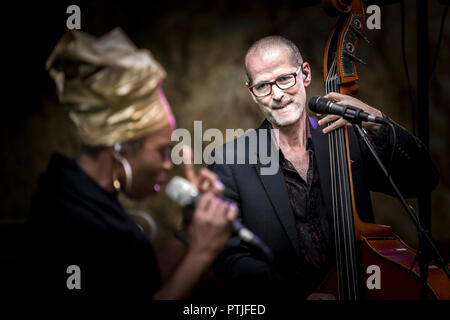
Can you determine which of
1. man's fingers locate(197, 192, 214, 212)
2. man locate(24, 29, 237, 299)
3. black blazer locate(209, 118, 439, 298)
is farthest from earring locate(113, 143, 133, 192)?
black blazer locate(209, 118, 439, 298)

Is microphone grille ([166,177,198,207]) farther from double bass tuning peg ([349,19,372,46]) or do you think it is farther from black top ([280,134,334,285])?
double bass tuning peg ([349,19,372,46])

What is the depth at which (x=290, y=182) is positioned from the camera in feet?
7.06

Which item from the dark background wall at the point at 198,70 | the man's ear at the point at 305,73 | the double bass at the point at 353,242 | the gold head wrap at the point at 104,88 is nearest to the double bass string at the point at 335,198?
the double bass at the point at 353,242

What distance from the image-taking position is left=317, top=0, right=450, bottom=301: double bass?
6.09 feet

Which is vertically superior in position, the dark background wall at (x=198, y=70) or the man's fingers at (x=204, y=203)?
the dark background wall at (x=198, y=70)

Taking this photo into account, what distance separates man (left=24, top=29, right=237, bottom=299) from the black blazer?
57 centimetres

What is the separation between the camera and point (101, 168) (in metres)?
1.51

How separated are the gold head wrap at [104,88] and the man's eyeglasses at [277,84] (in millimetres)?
690

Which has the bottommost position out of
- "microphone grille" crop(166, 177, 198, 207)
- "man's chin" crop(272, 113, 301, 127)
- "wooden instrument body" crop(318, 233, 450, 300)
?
"wooden instrument body" crop(318, 233, 450, 300)

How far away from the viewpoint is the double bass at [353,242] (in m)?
1.86

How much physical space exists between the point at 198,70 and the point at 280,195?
1810 millimetres

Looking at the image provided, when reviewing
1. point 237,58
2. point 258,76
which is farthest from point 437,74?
point 258,76

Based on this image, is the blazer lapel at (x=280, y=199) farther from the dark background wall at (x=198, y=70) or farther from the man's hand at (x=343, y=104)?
the dark background wall at (x=198, y=70)
